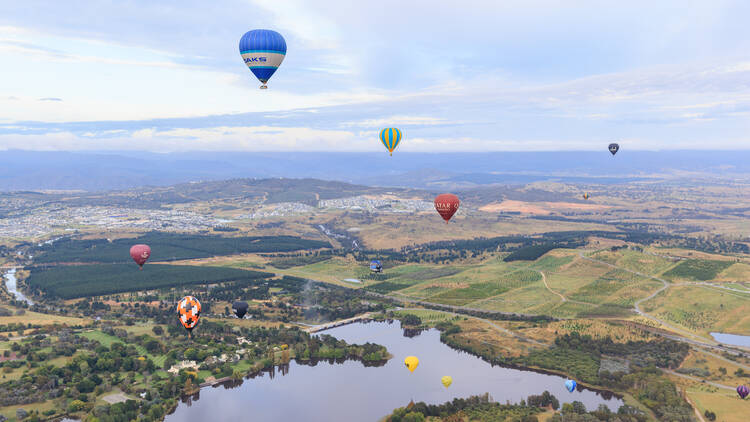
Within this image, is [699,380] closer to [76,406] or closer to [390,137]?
[390,137]

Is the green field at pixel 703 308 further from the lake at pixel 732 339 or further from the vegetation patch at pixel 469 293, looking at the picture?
the vegetation patch at pixel 469 293

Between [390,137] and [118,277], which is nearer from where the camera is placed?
[390,137]

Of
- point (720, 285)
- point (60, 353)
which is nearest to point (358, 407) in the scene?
point (60, 353)

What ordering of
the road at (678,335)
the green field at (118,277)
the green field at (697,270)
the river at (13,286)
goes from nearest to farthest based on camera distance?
the road at (678,335)
the green field at (697,270)
the river at (13,286)
the green field at (118,277)

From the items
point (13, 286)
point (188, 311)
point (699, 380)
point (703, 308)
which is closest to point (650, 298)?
point (703, 308)

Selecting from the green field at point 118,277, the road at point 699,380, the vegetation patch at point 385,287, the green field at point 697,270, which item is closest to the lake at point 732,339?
the road at point 699,380
